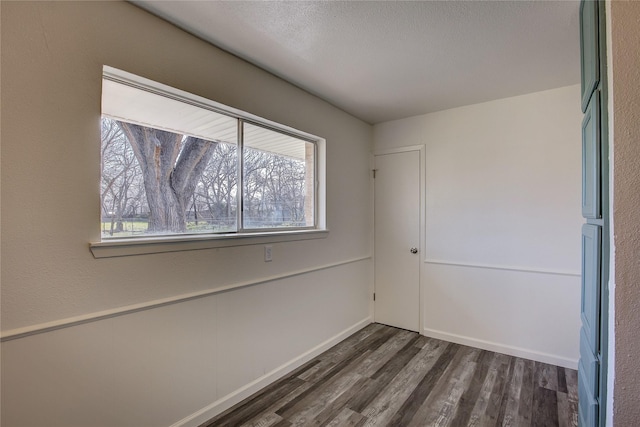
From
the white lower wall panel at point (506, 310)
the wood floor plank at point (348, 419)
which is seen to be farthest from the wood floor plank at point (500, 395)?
the wood floor plank at point (348, 419)

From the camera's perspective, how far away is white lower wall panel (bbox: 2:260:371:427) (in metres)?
1.31

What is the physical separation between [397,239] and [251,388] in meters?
2.22

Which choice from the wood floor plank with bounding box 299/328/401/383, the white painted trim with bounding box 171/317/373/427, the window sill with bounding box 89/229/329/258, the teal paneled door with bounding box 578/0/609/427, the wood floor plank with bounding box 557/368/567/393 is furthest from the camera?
the wood floor plank with bounding box 299/328/401/383

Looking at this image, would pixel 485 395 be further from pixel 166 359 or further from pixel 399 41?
pixel 399 41

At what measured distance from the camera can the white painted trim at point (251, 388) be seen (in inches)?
74.1

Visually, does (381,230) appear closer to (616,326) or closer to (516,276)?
(516,276)

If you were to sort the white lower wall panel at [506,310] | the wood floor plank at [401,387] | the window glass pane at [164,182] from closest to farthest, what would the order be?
the window glass pane at [164,182] → the wood floor plank at [401,387] → the white lower wall panel at [506,310]

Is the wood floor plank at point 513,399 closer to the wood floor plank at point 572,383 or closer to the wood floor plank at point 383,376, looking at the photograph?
the wood floor plank at point 572,383

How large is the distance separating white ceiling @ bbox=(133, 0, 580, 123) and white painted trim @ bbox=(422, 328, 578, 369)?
2.42 metres

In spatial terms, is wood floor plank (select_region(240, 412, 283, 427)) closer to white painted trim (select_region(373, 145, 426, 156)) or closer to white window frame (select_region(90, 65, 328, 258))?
white window frame (select_region(90, 65, 328, 258))

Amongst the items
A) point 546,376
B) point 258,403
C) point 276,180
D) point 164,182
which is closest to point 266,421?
point 258,403

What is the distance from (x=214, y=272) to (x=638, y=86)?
2.20 meters

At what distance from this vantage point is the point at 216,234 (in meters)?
2.09

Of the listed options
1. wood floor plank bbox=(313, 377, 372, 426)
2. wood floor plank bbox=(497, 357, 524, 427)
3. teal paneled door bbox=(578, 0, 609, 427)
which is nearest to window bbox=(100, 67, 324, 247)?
wood floor plank bbox=(313, 377, 372, 426)
